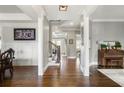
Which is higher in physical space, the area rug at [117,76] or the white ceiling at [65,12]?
the white ceiling at [65,12]

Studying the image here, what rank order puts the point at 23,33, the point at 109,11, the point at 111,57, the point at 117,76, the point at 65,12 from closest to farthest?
the point at 117,76
the point at 65,12
the point at 109,11
the point at 111,57
the point at 23,33

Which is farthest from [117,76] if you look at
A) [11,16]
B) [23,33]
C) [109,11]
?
[23,33]

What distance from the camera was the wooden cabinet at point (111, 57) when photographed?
9922 mm

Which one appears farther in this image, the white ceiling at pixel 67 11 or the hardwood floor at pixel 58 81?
the white ceiling at pixel 67 11

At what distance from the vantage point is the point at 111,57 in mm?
9930

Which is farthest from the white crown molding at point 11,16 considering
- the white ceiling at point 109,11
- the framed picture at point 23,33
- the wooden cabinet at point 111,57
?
Result: the wooden cabinet at point 111,57

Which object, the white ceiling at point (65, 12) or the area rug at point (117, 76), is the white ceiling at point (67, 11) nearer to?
the white ceiling at point (65, 12)

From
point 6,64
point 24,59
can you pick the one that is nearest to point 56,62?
point 24,59

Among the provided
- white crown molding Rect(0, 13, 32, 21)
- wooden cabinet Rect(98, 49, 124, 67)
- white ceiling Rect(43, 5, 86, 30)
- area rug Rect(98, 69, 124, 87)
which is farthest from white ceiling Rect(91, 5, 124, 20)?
white crown molding Rect(0, 13, 32, 21)

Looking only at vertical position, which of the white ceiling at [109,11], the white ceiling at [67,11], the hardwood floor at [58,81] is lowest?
the hardwood floor at [58,81]

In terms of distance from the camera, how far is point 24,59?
10.5 m

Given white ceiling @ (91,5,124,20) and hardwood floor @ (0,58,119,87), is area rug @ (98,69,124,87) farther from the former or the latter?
white ceiling @ (91,5,124,20)

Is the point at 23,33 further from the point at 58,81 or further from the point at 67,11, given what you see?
the point at 58,81
